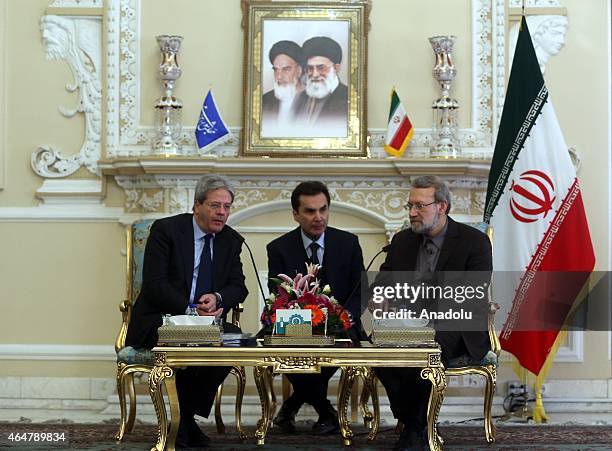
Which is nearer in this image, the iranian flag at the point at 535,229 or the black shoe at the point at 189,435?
the black shoe at the point at 189,435

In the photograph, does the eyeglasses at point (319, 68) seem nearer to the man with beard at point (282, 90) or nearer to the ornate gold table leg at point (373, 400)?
the man with beard at point (282, 90)

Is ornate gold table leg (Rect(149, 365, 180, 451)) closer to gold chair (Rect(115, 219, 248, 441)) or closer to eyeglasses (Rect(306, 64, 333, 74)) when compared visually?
gold chair (Rect(115, 219, 248, 441))

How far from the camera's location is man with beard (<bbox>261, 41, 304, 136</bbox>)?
6.41 meters

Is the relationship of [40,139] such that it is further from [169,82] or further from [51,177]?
[169,82]

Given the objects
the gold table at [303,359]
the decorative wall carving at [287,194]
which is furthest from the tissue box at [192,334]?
the decorative wall carving at [287,194]

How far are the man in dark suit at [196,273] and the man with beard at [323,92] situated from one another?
4.16 feet

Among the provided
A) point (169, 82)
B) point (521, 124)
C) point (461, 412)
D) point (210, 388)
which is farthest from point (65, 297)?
point (521, 124)

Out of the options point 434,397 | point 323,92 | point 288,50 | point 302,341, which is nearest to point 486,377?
point 434,397

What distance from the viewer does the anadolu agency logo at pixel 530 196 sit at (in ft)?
20.0

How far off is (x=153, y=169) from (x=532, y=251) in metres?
2.14

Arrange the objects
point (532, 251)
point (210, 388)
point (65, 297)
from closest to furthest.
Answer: point (210, 388) → point (532, 251) → point (65, 297)

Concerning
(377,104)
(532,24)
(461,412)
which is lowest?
(461,412)

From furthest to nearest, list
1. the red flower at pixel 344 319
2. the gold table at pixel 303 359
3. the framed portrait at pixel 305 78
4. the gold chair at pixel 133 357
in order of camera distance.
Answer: the framed portrait at pixel 305 78 < the gold chair at pixel 133 357 < the red flower at pixel 344 319 < the gold table at pixel 303 359

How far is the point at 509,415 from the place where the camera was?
617cm
